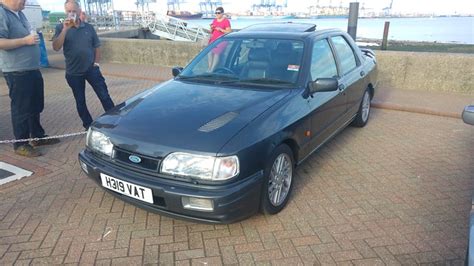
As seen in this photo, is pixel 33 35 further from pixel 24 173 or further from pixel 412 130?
→ pixel 412 130

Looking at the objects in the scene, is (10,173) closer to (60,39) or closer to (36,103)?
(36,103)

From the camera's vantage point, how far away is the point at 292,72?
3.38 m

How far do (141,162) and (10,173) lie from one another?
2.24m

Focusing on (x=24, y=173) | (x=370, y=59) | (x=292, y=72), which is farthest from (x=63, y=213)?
(x=370, y=59)

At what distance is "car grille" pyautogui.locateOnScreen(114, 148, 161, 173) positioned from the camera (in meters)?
2.49

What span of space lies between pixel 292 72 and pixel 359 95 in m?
1.77

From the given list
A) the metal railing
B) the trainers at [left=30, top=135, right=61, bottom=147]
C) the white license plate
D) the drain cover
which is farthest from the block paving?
the metal railing

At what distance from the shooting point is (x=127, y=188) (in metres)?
2.59

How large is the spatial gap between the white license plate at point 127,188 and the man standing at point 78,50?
2519mm

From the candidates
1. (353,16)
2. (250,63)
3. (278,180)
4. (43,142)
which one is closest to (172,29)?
(353,16)

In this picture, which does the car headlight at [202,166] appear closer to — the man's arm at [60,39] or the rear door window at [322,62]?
the rear door window at [322,62]

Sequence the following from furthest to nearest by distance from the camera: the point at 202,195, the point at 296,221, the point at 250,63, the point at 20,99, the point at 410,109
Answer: the point at 410,109, the point at 20,99, the point at 250,63, the point at 296,221, the point at 202,195

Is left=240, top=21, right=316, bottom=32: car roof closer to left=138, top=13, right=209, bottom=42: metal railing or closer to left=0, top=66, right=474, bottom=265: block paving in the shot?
left=0, top=66, right=474, bottom=265: block paving

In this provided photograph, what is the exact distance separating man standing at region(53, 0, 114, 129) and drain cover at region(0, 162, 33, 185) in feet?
4.06
